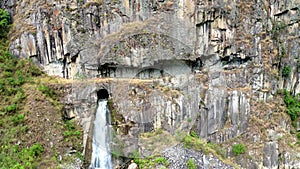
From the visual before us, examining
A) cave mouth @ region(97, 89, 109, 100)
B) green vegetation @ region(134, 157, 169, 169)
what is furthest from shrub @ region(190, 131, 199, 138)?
cave mouth @ region(97, 89, 109, 100)

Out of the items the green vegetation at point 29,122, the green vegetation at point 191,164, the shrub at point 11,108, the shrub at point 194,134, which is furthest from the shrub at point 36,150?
the shrub at point 194,134

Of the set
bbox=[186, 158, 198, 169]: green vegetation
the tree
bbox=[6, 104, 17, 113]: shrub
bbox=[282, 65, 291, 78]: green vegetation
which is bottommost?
bbox=[186, 158, 198, 169]: green vegetation

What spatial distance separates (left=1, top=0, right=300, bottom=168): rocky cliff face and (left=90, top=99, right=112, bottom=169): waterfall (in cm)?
47

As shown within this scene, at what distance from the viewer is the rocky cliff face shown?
16.7m

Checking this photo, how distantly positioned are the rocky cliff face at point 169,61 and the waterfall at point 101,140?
47cm

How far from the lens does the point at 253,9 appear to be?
1722cm

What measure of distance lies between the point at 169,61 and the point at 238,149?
6.23 metres

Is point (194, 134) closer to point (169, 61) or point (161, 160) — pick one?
point (161, 160)

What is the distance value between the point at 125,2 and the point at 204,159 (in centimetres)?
943

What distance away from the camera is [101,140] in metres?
16.7

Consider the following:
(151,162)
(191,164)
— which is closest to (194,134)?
(191,164)

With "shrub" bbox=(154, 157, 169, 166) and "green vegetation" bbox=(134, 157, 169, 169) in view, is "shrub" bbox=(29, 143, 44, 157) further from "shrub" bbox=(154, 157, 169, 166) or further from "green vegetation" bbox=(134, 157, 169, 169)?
"shrub" bbox=(154, 157, 169, 166)

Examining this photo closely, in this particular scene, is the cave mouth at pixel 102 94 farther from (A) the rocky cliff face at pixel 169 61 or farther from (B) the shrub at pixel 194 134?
(B) the shrub at pixel 194 134

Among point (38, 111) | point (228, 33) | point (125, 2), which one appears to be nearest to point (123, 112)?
point (38, 111)
